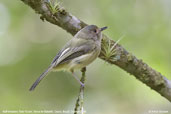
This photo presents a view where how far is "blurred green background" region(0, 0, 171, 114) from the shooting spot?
625 centimetres

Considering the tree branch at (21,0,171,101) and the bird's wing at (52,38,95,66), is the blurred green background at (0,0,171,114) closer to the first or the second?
the tree branch at (21,0,171,101)

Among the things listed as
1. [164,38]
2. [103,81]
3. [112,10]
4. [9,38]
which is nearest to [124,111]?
[103,81]

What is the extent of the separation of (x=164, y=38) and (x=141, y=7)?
1024mm

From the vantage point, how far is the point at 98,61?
7.05 metres

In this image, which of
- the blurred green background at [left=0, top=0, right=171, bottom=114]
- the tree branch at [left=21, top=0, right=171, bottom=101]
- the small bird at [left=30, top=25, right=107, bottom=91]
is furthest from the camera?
the blurred green background at [left=0, top=0, right=171, bottom=114]

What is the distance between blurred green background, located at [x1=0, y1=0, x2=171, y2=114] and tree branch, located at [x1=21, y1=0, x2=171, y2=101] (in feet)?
5.41

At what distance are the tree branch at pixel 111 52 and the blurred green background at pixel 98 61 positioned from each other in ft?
5.41

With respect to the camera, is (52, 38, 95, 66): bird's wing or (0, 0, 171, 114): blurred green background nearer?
(52, 38, 95, 66): bird's wing

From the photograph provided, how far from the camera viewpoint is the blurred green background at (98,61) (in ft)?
20.5

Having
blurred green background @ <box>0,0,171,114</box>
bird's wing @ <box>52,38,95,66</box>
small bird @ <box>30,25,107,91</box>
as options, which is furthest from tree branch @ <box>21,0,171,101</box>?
blurred green background @ <box>0,0,171,114</box>

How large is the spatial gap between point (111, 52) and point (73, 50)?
0.67m

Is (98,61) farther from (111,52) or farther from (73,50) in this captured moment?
(111,52)

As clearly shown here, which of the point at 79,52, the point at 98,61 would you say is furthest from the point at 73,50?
the point at 98,61

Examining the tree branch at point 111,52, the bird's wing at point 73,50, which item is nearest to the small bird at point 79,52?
the bird's wing at point 73,50
